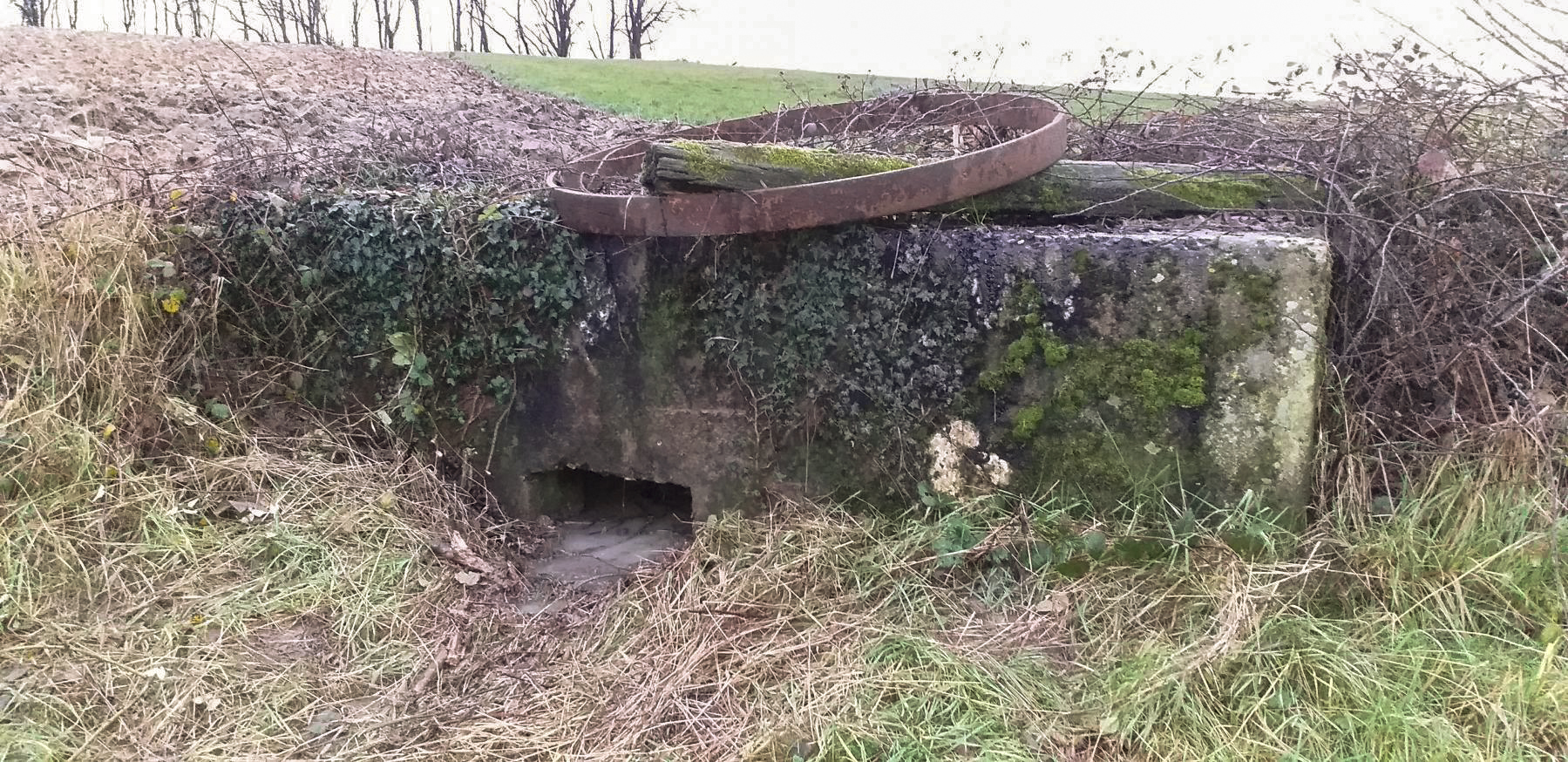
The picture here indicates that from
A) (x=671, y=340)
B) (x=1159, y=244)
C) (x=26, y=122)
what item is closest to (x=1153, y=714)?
(x=1159, y=244)

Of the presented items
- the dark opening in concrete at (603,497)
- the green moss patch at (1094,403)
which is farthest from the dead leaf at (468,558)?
the green moss patch at (1094,403)

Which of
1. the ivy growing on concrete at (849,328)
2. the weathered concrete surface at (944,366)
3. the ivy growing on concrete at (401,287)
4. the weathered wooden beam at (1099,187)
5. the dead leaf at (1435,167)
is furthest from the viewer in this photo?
the ivy growing on concrete at (401,287)

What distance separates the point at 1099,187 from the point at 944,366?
3.27 ft

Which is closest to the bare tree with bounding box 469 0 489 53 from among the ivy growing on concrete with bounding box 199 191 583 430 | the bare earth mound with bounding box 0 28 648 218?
the bare earth mound with bounding box 0 28 648 218

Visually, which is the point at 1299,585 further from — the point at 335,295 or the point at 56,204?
the point at 56,204

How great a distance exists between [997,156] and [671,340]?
144 cm

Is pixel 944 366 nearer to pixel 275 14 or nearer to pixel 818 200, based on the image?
pixel 818 200

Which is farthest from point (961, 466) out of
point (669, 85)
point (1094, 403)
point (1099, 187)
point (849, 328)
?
point (669, 85)

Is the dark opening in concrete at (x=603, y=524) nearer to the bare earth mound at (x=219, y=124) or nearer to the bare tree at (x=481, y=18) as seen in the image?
the bare earth mound at (x=219, y=124)

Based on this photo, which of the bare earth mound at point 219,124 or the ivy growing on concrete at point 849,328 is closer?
the ivy growing on concrete at point 849,328

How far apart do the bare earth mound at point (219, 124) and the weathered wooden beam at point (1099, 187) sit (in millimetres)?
1547

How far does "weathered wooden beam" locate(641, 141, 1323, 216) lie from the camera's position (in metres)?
3.21

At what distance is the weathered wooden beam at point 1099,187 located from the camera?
10.5 feet

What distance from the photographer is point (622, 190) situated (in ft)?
14.0
